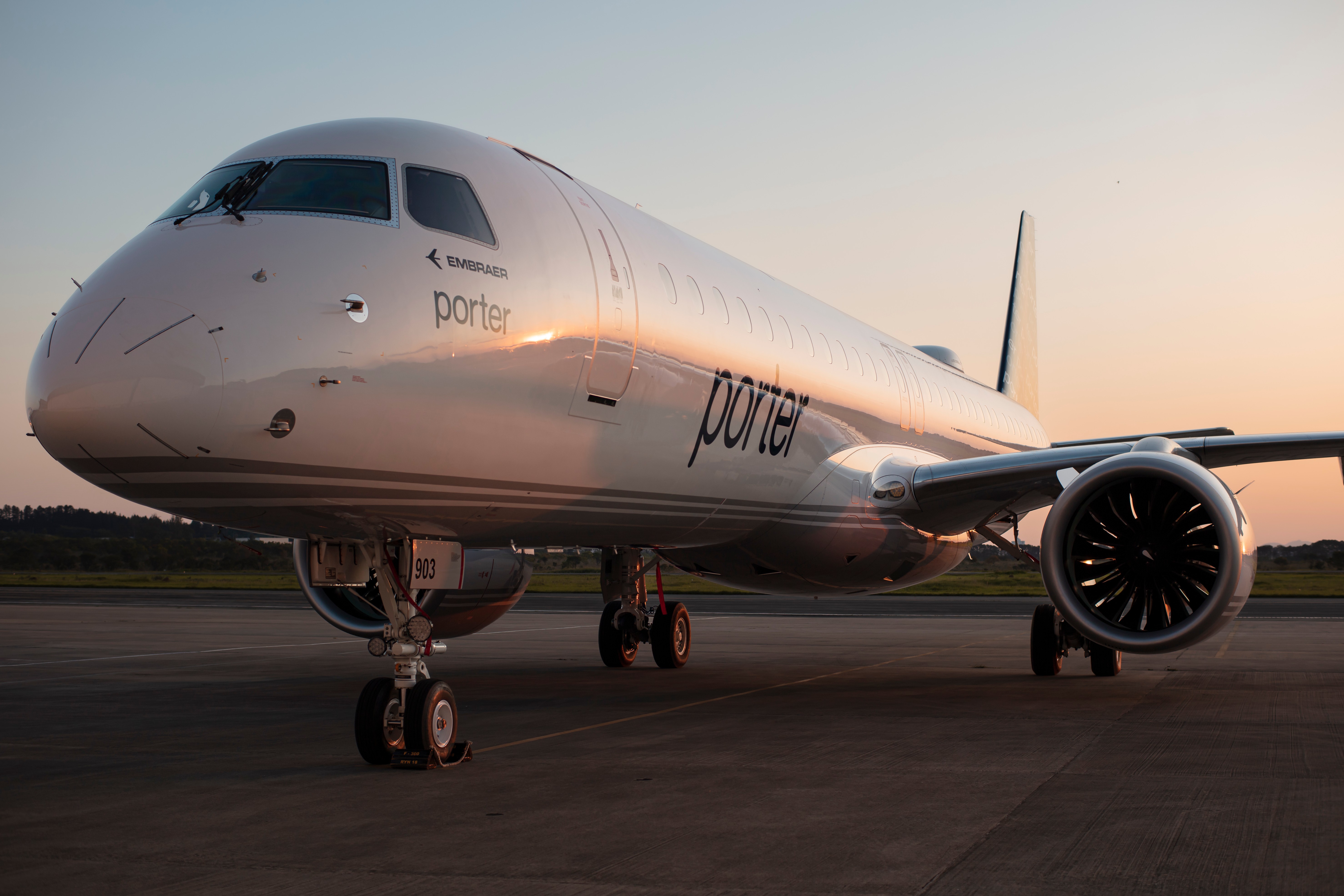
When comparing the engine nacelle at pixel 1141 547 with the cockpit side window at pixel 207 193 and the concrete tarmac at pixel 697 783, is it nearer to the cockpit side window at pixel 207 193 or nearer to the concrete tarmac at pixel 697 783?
the concrete tarmac at pixel 697 783

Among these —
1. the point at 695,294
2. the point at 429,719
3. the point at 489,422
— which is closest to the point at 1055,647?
the point at 695,294

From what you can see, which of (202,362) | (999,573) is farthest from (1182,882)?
(999,573)

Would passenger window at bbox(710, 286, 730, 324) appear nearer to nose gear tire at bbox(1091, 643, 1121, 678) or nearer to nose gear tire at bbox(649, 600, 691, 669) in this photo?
nose gear tire at bbox(649, 600, 691, 669)

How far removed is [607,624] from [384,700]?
7.17 metres

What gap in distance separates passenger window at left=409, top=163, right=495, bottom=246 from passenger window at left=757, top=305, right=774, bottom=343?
4.00m

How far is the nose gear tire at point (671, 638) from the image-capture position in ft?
46.4

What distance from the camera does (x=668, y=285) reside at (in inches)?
354

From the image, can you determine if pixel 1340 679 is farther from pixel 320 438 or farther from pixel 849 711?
pixel 320 438

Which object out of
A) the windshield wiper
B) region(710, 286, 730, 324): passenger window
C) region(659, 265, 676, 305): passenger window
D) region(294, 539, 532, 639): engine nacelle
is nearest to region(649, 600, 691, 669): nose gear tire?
region(294, 539, 532, 639): engine nacelle

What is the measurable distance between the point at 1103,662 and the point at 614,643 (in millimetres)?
5684

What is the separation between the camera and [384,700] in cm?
710

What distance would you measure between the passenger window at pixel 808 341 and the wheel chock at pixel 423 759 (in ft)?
19.2

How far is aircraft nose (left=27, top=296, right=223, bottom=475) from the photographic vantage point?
532 cm

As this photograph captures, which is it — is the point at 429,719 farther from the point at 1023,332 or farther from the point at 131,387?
the point at 1023,332
